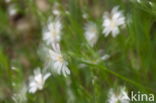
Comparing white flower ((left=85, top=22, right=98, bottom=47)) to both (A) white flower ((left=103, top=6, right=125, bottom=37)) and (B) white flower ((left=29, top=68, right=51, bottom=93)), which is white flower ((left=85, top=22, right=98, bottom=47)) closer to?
(A) white flower ((left=103, top=6, right=125, bottom=37))

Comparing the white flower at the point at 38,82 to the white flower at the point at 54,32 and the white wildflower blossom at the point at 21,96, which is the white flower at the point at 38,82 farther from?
the white flower at the point at 54,32

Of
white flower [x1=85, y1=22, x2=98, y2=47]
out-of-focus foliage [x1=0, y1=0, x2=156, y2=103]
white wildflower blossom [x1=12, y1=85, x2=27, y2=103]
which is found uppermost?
white flower [x1=85, y1=22, x2=98, y2=47]

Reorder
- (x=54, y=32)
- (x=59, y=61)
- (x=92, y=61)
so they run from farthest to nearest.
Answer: (x=54, y=32), (x=92, y=61), (x=59, y=61)

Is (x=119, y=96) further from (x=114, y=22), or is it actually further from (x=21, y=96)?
(x=21, y=96)

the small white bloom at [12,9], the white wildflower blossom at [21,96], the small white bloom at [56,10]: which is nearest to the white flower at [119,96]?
the white wildflower blossom at [21,96]

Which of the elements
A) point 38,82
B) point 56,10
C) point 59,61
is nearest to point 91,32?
point 56,10

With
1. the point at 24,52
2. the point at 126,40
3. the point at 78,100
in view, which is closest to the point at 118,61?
the point at 126,40

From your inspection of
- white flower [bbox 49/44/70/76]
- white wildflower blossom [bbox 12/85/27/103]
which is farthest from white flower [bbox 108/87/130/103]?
white wildflower blossom [bbox 12/85/27/103]
